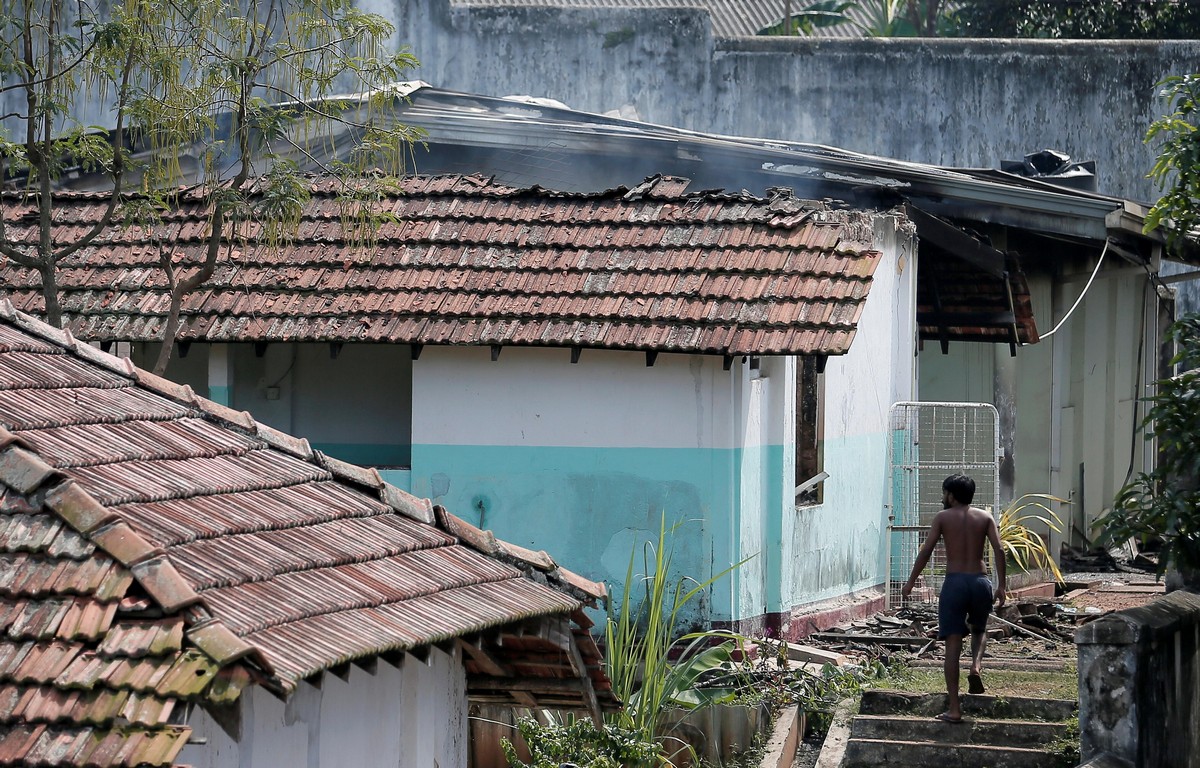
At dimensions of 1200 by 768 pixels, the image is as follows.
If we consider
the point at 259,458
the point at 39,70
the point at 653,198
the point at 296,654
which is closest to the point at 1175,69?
the point at 653,198

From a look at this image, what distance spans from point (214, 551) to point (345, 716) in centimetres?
106

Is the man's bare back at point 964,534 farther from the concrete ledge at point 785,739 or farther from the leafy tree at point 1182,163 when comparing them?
the leafy tree at point 1182,163

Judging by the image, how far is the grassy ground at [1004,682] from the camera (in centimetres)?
1028

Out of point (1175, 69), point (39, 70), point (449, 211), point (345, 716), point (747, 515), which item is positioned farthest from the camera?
point (1175, 69)

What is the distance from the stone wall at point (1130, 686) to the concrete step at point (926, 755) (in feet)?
2.58

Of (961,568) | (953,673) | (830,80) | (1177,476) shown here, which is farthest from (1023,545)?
(830,80)

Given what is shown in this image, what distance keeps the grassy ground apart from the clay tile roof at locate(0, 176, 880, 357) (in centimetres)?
238

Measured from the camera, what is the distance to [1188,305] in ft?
65.7

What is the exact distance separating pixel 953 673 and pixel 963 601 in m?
0.45

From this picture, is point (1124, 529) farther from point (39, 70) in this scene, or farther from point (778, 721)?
point (39, 70)

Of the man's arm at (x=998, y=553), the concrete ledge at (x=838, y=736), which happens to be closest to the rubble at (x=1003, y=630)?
the concrete ledge at (x=838, y=736)

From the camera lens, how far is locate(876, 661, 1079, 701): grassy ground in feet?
33.7

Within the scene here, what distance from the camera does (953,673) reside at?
31.6 ft

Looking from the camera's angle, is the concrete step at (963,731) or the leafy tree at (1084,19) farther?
the leafy tree at (1084,19)
